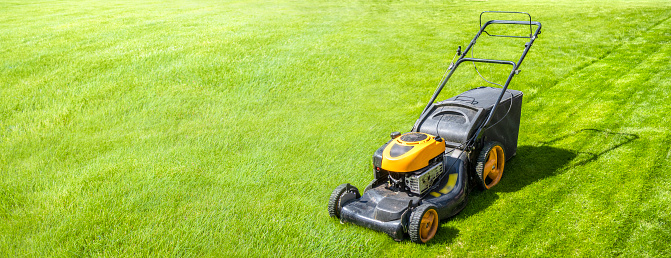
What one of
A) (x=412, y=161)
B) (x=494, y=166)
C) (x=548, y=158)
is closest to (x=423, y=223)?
(x=412, y=161)

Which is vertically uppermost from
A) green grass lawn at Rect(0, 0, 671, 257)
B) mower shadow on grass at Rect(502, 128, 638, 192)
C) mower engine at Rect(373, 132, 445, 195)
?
mower engine at Rect(373, 132, 445, 195)

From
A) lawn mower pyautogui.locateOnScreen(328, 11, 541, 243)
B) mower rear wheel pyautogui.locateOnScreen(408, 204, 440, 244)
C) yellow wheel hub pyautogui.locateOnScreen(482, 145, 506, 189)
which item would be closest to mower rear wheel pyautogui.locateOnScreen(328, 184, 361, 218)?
lawn mower pyautogui.locateOnScreen(328, 11, 541, 243)

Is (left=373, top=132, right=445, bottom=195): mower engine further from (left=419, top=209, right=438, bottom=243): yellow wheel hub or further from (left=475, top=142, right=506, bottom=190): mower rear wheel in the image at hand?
(left=475, top=142, right=506, bottom=190): mower rear wheel

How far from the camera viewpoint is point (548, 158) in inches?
236

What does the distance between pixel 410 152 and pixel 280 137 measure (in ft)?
8.96

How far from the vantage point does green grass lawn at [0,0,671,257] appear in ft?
14.4

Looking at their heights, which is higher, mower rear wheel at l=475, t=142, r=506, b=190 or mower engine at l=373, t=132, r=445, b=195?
mower engine at l=373, t=132, r=445, b=195

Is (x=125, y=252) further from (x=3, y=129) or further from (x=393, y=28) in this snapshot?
(x=393, y=28)

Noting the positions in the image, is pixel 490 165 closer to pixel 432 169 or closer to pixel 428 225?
pixel 432 169

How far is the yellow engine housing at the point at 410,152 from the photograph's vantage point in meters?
A: 4.33

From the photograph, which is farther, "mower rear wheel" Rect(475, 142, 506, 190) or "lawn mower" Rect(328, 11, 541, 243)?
"mower rear wheel" Rect(475, 142, 506, 190)

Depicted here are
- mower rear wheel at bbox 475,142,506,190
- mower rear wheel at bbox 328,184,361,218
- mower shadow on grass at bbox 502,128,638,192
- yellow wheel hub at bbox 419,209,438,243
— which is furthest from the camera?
mower shadow on grass at bbox 502,128,638,192

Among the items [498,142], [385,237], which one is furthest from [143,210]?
[498,142]

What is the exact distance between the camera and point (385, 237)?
429 cm
